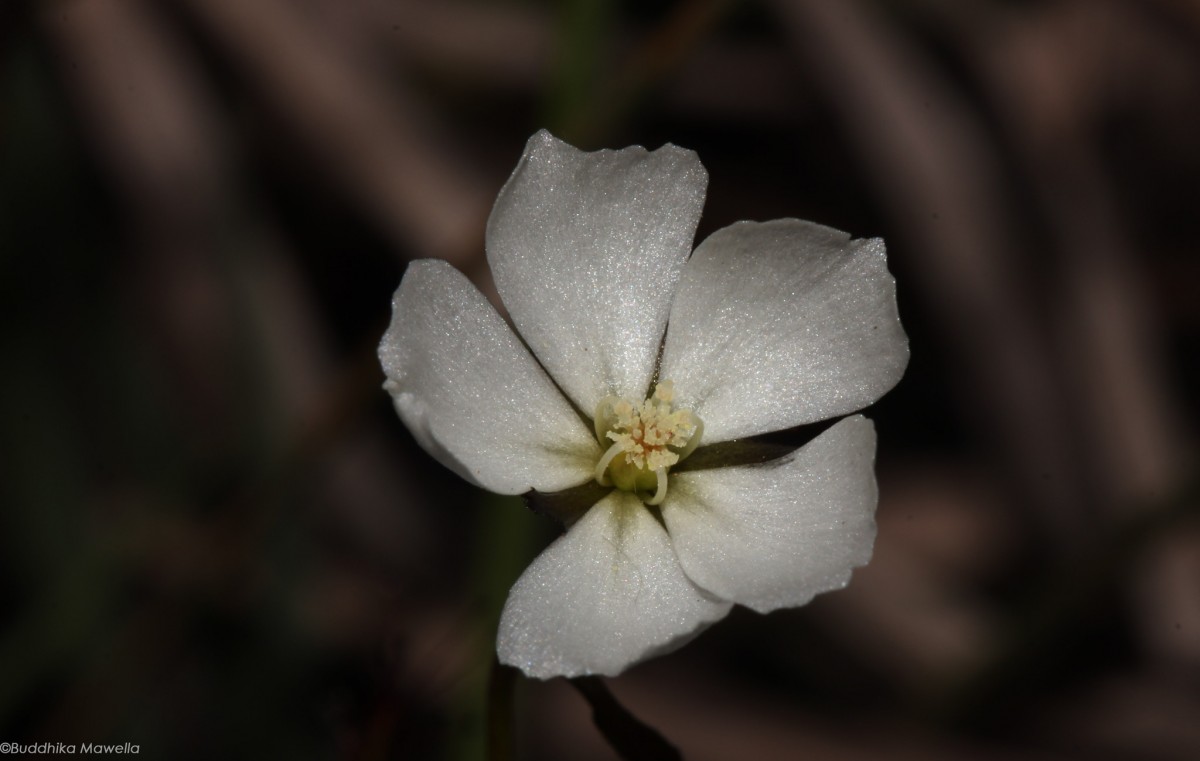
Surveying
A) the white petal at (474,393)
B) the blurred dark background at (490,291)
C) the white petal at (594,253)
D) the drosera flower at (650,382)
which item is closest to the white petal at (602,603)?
the drosera flower at (650,382)

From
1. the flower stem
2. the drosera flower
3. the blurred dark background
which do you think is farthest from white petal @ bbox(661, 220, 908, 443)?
the blurred dark background

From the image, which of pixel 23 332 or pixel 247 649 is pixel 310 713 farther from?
pixel 23 332

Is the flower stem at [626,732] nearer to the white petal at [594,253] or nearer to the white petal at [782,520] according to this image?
the white petal at [782,520]

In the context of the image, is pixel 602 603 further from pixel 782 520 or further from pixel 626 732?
pixel 782 520

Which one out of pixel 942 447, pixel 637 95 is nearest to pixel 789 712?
pixel 942 447

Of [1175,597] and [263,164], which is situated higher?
[263,164]

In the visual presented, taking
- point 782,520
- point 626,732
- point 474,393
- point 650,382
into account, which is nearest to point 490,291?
point 650,382

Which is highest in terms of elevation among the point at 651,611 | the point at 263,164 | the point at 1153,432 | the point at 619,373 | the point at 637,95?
the point at 263,164
